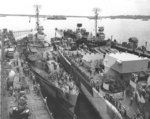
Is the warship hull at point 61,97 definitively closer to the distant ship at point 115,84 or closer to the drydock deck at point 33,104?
the distant ship at point 115,84

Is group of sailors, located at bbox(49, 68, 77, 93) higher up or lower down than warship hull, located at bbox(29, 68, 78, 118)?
higher up

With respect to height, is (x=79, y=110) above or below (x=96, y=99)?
below

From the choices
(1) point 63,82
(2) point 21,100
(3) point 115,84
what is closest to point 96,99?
(3) point 115,84

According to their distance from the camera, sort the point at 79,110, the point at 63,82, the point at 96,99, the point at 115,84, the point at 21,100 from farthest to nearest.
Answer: the point at 63,82 < the point at 79,110 < the point at 96,99 < the point at 115,84 < the point at 21,100

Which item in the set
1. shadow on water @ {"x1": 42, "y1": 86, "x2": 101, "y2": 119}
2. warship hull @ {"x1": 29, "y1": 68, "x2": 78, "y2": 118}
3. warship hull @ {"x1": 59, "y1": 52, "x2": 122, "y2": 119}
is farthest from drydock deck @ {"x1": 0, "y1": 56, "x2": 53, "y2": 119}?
warship hull @ {"x1": 59, "y1": 52, "x2": 122, "y2": 119}

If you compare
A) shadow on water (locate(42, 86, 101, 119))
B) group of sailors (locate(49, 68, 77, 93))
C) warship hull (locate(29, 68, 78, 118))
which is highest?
group of sailors (locate(49, 68, 77, 93))

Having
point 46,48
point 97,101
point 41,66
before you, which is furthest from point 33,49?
point 97,101

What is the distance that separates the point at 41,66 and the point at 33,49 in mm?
5538

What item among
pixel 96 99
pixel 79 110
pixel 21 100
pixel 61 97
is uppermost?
pixel 21 100

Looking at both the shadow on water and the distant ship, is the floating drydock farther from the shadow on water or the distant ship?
the distant ship

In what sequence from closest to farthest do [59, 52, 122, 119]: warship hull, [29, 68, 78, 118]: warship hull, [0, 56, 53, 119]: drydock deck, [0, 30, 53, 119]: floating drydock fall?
[0, 30, 53, 119]: floating drydock, [0, 56, 53, 119]: drydock deck, [59, 52, 122, 119]: warship hull, [29, 68, 78, 118]: warship hull

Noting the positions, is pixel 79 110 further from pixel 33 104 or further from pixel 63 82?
pixel 33 104

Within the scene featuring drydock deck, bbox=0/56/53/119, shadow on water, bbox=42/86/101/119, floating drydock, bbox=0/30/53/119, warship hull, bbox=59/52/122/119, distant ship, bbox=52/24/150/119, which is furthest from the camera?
shadow on water, bbox=42/86/101/119

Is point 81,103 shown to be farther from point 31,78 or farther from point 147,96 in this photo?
point 147,96
